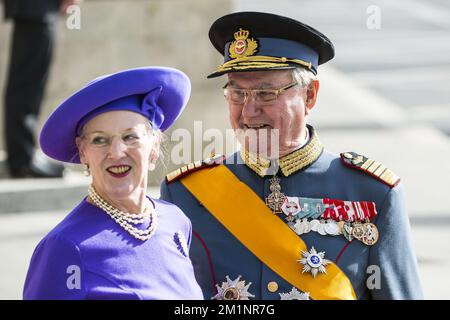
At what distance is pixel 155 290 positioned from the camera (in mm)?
4039

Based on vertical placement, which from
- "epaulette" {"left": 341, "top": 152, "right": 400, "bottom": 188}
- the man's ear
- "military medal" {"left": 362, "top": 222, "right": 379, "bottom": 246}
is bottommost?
"military medal" {"left": 362, "top": 222, "right": 379, "bottom": 246}

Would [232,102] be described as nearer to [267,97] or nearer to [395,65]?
[267,97]

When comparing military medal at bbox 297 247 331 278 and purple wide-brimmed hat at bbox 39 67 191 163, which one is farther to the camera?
military medal at bbox 297 247 331 278

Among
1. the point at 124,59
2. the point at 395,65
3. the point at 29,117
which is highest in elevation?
the point at 395,65

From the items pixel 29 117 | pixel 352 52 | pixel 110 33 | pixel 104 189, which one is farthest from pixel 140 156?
pixel 352 52

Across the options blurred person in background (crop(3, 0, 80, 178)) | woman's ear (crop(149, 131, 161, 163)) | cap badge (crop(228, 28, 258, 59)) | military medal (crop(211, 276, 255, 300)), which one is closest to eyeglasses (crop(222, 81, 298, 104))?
cap badge (crop(228, 28, 258, 59))

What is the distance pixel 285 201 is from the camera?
15.3 ft

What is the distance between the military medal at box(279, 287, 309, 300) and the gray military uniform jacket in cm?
2

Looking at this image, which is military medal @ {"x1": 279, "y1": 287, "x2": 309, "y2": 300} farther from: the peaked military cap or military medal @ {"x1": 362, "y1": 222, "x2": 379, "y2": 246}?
the peaked military cap

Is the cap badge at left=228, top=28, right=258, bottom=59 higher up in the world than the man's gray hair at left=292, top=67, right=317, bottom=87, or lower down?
higher up

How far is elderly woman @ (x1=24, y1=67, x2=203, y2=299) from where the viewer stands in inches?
155

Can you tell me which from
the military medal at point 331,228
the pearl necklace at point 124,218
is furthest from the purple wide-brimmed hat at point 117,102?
the military medal at point 331,228

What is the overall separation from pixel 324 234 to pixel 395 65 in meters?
11.9

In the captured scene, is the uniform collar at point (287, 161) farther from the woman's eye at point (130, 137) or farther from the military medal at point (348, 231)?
the woman's eye at point (130, 137)
